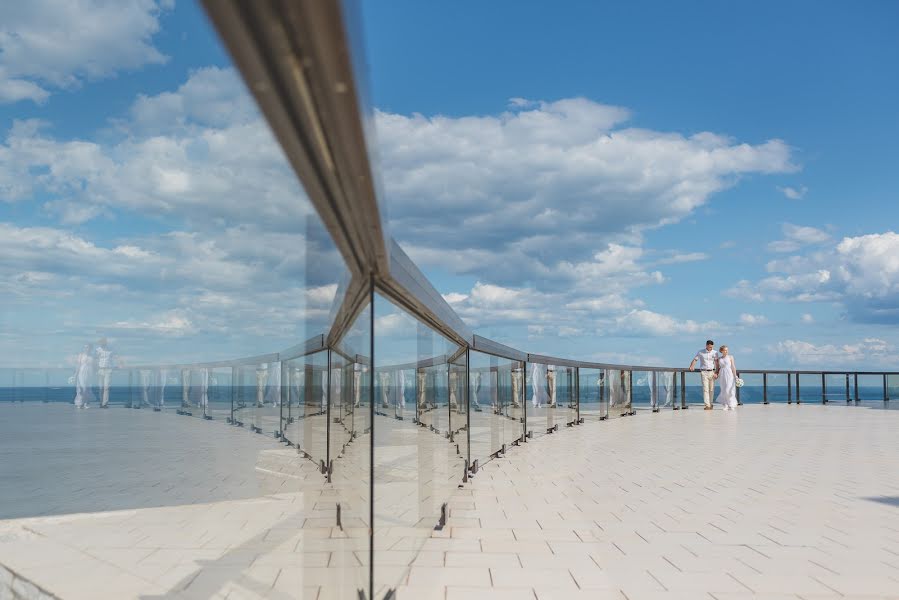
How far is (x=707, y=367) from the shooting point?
21641 mm

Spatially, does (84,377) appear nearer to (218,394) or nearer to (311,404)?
(218,394)

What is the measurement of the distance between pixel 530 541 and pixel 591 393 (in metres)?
12.0

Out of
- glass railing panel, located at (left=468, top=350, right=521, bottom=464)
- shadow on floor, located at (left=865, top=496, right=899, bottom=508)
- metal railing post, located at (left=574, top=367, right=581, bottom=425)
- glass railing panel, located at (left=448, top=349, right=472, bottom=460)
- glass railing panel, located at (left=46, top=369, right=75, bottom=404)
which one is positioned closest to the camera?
shadow on floor, located at (left=865, top=496, right=899, bottom=508)

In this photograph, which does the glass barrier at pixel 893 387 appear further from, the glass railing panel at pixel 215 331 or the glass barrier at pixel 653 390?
the glass railing panel at pixel 215 331

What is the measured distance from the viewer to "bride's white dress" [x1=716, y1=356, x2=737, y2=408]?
2116cm

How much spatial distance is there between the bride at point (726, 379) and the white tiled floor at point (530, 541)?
12.8 meters

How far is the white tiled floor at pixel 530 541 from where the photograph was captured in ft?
12.0

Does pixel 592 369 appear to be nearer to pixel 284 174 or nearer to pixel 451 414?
pixel 451 414

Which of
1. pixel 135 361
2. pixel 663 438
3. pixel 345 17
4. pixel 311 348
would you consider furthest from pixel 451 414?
pixel 135 361

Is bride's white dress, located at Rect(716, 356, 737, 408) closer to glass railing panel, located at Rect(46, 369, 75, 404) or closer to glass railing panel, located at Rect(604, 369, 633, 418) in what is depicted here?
glass railing panel, located at Rect(604, 369, 633, 418)

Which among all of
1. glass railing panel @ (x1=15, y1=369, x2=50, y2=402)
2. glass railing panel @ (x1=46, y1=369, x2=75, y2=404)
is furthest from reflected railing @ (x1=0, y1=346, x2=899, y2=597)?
glass railing panel @ (x1=15, y1=369, x2=50, y2=402)

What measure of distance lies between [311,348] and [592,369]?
39.1 feet

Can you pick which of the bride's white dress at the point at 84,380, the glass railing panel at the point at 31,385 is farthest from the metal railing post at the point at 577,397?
the glass railing panel at the point at 31,385

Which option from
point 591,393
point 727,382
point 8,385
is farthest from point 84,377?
point 727,382
